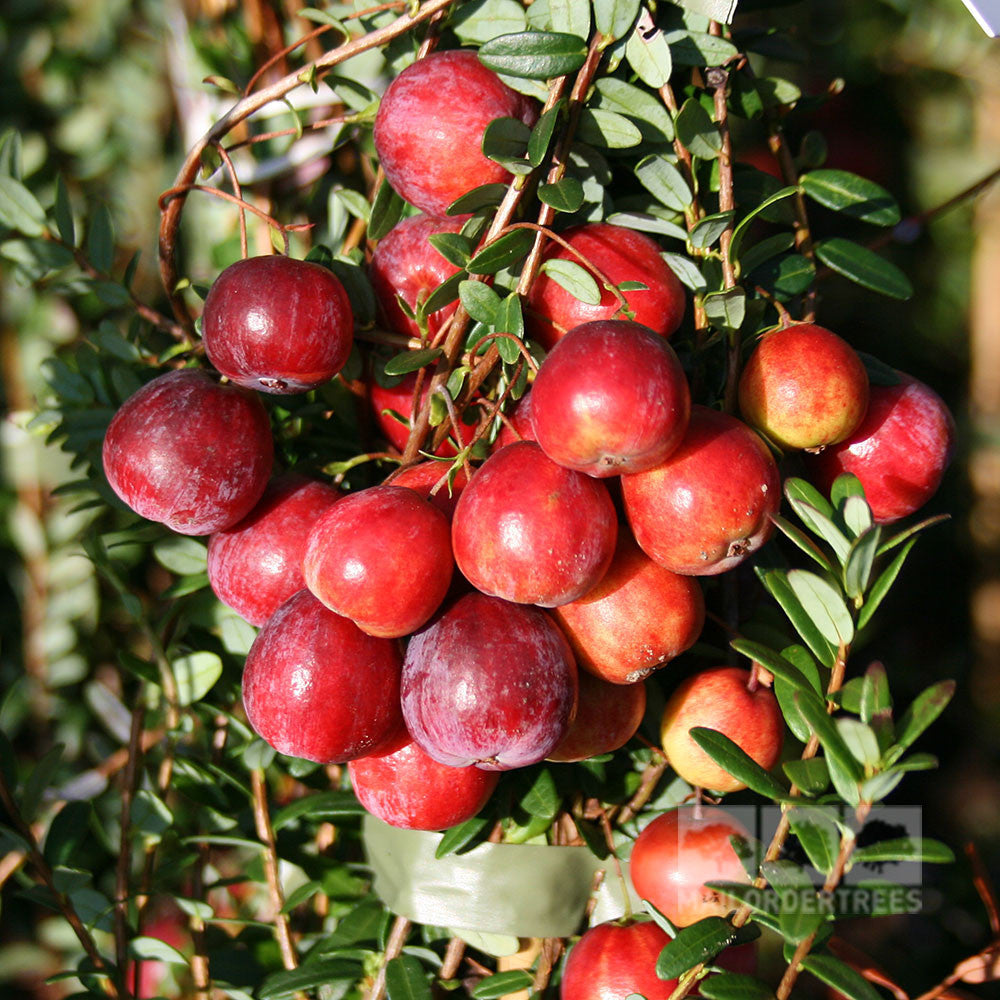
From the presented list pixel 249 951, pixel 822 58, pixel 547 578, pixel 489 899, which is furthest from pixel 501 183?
pixel 822 58

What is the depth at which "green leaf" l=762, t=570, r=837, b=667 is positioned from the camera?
699 mm

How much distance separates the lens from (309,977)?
0.85 meters

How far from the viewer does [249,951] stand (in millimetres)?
1051

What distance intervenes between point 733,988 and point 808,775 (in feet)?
0.51

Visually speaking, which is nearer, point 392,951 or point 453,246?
point 453,246

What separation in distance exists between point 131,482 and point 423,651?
0.28 meters

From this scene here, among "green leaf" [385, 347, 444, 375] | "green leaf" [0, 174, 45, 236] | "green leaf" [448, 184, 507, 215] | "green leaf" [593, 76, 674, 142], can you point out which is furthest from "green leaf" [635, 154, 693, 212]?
"green leaf" [0, 174, 45, 236]

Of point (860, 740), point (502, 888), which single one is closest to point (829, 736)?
point (860, 740)

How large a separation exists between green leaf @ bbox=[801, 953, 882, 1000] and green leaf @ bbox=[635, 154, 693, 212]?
1.94 ft

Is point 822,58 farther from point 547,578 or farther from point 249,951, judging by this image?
point 249,951

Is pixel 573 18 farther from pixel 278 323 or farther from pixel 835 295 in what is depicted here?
pixel 835 295

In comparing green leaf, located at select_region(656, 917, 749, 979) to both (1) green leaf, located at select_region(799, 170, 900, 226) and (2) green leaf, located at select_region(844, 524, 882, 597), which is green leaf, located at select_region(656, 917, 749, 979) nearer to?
(2) green leaf, located at select_region(844, 524, 882, 597)

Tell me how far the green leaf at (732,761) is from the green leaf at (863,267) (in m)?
0.45

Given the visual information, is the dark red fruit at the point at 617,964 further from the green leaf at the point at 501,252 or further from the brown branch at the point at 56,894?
the green leaf at the point at 501,252
